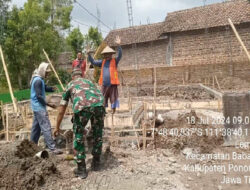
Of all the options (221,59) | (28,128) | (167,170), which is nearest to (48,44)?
(221,59)

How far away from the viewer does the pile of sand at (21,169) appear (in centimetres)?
306

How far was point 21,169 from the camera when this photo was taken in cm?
323

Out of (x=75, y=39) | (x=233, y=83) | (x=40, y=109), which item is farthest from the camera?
(x=75, y=39)

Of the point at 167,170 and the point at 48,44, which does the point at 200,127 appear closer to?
the point at 167,170

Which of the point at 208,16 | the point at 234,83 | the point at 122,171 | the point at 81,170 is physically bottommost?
the point at 122,171

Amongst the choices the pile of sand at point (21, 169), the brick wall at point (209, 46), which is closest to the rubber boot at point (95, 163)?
the pile of sand at point (21, 169)

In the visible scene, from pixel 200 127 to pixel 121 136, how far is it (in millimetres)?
1644

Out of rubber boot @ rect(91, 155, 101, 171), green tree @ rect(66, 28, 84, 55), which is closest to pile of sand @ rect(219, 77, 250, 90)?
rubber boot @ rect(91, 155, 101, 171)

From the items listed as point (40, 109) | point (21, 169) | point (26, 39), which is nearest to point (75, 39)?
point (26, 39)

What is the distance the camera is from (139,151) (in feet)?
14.6

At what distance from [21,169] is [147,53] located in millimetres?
17972

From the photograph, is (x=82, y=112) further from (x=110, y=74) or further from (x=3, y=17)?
(x=3, y=17)

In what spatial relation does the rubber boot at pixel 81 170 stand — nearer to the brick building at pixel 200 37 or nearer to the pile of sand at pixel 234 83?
the pile of sand at pixel 234 83

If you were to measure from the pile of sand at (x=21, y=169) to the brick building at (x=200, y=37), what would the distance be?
14451 mm
